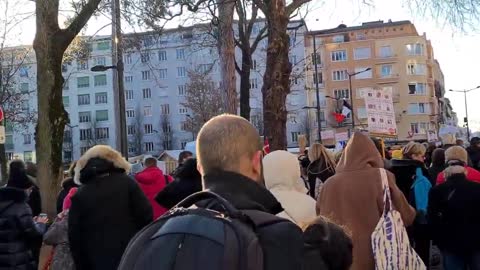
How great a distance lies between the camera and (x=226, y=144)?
7.08 ft

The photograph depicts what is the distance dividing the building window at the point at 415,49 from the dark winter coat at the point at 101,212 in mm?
94013

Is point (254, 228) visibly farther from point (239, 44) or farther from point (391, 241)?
point (239, 44)

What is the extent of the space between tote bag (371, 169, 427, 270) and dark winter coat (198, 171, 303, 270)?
2.83 m

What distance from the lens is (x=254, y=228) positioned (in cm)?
188

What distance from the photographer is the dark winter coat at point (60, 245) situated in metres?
6.05

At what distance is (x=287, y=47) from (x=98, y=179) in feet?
17.2

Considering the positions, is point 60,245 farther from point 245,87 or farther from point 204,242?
point 245,87

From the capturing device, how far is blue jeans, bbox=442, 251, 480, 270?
20.8 ft

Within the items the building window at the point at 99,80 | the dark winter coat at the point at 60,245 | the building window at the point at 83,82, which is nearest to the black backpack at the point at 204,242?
the dark winter coat at the point at 60,245

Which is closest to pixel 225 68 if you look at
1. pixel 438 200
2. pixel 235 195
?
pixel 438 200

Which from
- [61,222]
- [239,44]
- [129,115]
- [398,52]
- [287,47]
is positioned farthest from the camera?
[129,115]

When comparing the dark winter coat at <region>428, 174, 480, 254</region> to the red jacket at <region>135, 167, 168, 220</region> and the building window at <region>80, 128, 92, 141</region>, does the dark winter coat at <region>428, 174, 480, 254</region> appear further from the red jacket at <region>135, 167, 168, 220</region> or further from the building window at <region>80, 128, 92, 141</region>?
the building window at <region>80, 128, 92, 141</region>

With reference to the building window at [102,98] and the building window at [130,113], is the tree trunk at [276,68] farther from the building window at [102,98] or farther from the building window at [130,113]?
the building window at [102,98]

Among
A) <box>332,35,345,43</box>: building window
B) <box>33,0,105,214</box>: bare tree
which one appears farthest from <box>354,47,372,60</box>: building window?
<box>33,0,105,214</box>: bare tree
